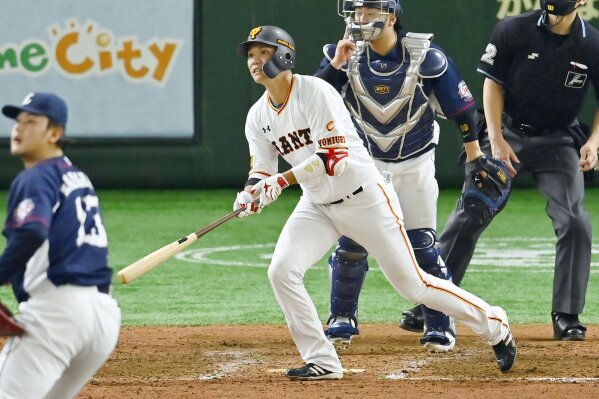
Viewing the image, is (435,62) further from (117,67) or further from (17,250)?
(117,67)

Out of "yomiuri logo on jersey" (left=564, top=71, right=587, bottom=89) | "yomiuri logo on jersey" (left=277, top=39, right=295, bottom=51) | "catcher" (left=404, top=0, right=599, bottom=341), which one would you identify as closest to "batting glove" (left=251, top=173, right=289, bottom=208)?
"yomiuri logo on jersey" (left=277, top=39, right=295, bottom=51)

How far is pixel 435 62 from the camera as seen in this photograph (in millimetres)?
7320

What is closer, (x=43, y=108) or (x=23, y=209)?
(x=23, y=209)

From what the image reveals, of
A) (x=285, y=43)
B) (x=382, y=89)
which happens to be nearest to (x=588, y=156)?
(x=382, y=89)

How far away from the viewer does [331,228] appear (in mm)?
Result: 6738

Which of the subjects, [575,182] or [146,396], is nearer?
[146,396]

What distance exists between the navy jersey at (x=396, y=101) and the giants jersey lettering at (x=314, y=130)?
72 centimetres

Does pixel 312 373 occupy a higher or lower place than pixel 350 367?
higher

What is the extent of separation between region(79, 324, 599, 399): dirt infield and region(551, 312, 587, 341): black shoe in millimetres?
74

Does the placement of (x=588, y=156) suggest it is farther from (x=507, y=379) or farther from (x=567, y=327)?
(x=507, y=379)

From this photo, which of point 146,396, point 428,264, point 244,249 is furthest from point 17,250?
point 244,249

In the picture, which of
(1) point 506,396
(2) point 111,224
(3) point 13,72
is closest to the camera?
(1) point 506,396

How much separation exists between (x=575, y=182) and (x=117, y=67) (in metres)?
8.02

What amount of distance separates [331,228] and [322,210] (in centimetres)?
10
